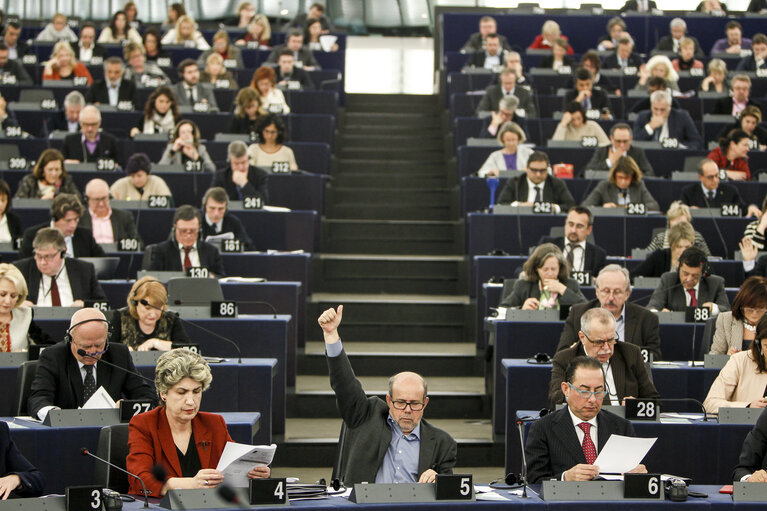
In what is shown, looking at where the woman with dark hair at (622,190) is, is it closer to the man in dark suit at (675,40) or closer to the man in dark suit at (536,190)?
the man in dark suit at (536,190)

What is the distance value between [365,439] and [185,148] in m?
4.88

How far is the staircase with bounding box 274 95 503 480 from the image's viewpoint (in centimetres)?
670

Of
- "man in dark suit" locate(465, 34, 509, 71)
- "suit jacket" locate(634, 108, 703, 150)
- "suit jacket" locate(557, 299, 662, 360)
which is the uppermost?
"man in dark suit" locate(465, 34, 509, 71)

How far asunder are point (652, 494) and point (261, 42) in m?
9.55

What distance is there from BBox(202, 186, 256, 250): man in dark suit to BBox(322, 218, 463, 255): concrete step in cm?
129

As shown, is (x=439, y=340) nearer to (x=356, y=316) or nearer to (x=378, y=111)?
(x=356, y=316)

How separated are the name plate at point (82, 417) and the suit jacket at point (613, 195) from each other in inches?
175

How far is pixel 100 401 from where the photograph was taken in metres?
4.90

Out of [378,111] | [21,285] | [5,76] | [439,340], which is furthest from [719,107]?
[21,285]

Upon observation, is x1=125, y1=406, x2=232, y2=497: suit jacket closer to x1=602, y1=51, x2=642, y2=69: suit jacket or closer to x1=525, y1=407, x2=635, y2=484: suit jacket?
x1=525, y1=407, x2=635, y2=484: suit jacket

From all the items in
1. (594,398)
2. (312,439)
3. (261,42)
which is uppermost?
(261,42)

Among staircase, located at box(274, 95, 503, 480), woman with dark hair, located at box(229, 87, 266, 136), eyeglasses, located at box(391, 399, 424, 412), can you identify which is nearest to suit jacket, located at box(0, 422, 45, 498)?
eyeglasses, located at box(391, 399, 424, 412)

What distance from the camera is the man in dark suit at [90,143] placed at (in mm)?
9188

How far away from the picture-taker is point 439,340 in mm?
7891
